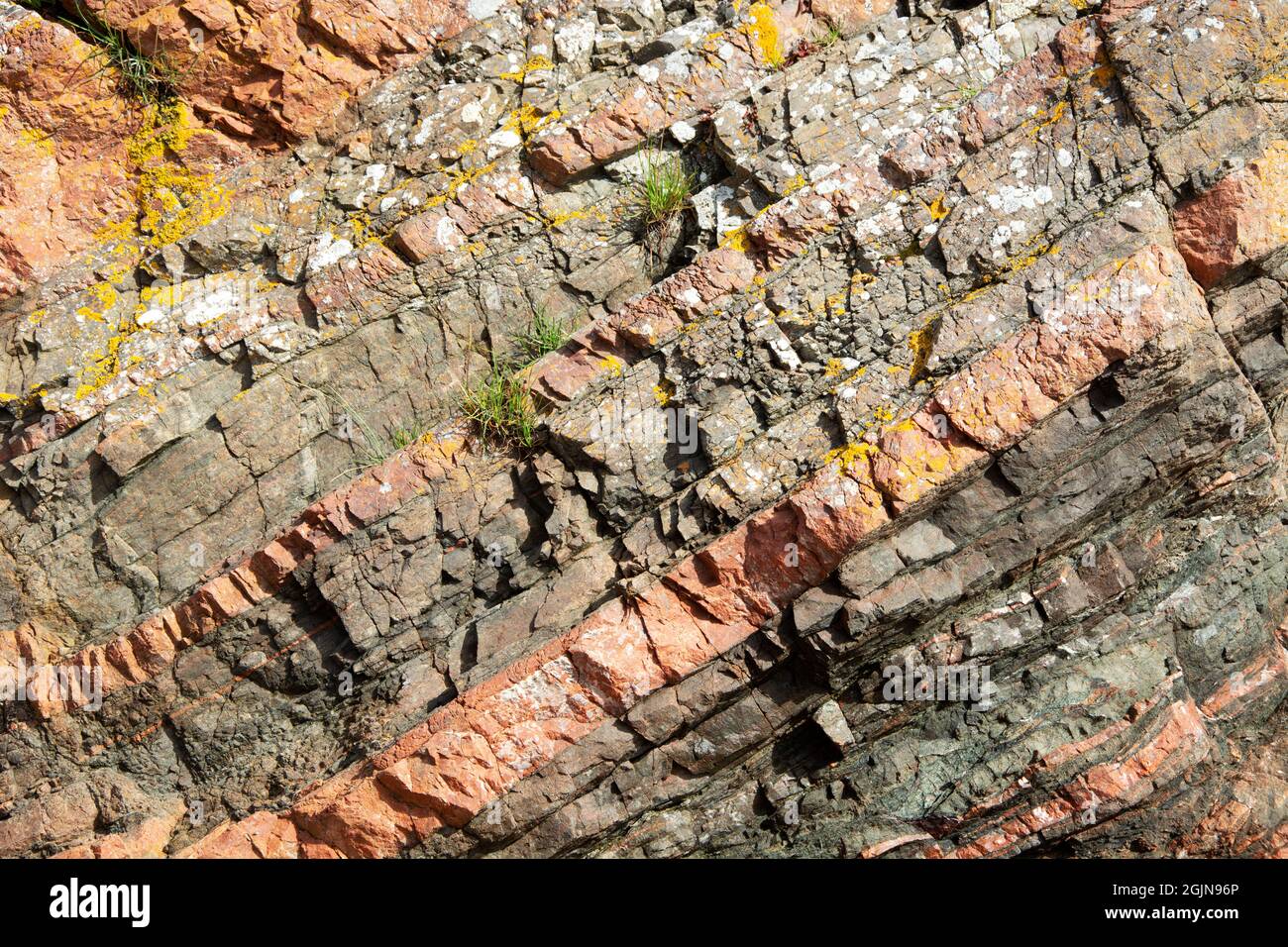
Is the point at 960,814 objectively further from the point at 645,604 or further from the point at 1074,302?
the point at 1074,302

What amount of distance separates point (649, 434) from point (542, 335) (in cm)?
112

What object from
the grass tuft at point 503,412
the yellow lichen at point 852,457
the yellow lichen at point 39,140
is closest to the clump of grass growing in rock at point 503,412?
the grass tuft at point 503,412

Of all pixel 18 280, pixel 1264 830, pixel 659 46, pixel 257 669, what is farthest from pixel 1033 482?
pixel 18 280

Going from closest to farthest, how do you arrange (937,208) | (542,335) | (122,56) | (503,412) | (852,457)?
(852,457)
(937,208)
(503,412)
(542,335)
(122,56)

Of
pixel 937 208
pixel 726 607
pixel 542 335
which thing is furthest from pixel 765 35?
pixel 726 607

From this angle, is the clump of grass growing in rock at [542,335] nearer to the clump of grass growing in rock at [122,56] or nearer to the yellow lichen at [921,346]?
the yellow lichen at [921,346]

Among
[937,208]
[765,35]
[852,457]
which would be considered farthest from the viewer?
[765,35]

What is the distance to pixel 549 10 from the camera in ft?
22.1

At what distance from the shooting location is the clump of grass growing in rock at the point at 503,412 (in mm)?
5820

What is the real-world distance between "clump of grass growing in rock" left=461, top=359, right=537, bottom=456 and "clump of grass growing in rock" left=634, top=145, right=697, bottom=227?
135cm

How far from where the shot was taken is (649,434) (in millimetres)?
5602

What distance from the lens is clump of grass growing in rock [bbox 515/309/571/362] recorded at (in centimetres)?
620

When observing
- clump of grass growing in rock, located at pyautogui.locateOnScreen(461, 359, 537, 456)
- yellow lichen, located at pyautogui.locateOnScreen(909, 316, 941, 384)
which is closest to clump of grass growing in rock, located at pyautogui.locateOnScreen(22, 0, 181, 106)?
clump of grass growing in rock, located at pyautogui.locateOnScreen(461, 359, 537, 456)

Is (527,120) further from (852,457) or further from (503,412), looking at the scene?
(852,457)
